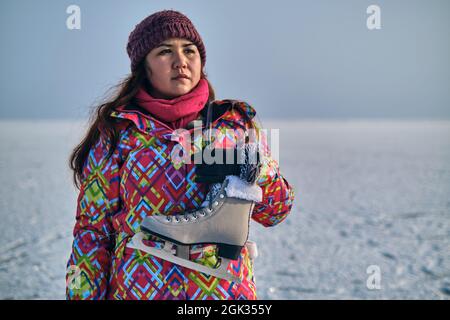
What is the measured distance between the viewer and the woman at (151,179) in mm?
1463

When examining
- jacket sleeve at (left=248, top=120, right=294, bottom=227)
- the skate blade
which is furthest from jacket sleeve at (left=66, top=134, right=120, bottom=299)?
jacket sleeve at (left=248, top=120, right=294, bottom=227)

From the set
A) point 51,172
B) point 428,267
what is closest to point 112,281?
point 428,267

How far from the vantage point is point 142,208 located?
1.47 meters

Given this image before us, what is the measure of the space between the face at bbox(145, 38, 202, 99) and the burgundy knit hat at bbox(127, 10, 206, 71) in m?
0.02

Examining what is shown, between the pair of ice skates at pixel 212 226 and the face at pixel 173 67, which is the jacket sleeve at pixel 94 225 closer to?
the pair of ice skates at pixel 212 226

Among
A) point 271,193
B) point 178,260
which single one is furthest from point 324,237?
point 178,260

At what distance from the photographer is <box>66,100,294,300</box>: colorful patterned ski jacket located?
146 centimetres

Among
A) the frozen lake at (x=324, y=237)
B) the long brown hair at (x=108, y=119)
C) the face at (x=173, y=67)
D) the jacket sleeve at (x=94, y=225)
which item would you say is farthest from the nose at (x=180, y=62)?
the frozen lake at (x=324, y=237)

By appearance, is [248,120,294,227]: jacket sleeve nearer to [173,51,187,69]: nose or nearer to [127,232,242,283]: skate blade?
[127,232,242,283]: skate blade

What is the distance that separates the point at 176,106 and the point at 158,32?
282 millimetres

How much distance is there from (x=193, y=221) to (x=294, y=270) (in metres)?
2.73

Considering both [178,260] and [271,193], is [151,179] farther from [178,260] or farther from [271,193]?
[271,193]

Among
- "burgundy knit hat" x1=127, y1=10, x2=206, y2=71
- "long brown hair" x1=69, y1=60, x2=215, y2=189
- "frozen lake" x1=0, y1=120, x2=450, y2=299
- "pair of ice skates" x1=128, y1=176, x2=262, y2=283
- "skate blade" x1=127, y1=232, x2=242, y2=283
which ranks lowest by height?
"frozen lake" x1=0, y1=120, x2=450, y2=299

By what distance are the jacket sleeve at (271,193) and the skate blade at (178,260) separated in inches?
8.8
